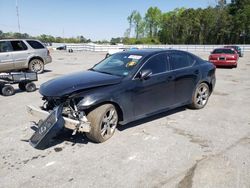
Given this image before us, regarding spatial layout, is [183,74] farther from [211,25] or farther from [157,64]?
[211,25]

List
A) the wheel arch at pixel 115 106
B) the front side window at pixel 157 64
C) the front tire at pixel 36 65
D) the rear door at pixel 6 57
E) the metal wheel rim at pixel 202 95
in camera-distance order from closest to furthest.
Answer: the wheel arch at pixel 115 106, the front side window at pixel 157 64, the metal wheel rim at pixel 202 95, the rear door at pixel 6 57, the front tire at pixel 36 65

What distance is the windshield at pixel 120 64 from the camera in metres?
5.20

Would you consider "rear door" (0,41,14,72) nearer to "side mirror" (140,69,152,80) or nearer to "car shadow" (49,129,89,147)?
"car shadow" (49,129,89,147)

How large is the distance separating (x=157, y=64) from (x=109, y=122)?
1709mm

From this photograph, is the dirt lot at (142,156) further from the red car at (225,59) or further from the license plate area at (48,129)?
the red car at (225,59)

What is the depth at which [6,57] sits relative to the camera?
11961 millimetres

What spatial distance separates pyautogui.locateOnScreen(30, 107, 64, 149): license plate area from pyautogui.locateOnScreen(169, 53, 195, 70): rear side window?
285 cm

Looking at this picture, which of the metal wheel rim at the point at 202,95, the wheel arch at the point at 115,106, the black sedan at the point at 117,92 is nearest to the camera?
the black sedan at the point at 117,92

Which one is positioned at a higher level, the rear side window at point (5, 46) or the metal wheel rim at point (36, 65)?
the rear side window at point (5, 46)

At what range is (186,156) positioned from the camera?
412cm

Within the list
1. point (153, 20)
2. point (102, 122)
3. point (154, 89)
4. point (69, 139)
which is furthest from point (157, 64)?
point (153, 20)

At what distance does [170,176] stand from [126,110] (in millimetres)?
1675

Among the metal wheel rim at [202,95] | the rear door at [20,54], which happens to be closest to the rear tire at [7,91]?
the rear door at [20,54]

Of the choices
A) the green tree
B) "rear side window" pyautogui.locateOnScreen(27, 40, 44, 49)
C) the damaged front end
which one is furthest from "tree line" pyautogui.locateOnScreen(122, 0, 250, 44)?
the damaged front end
